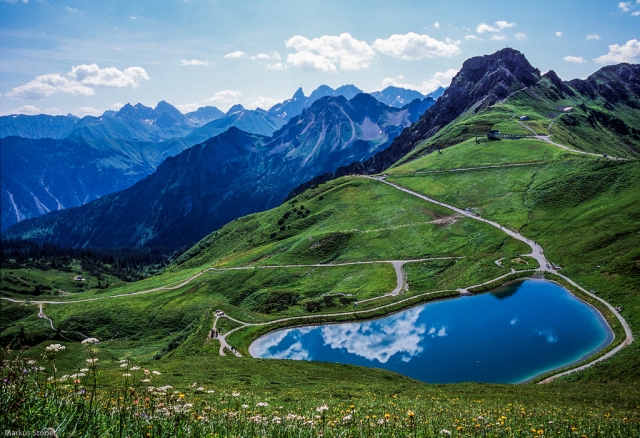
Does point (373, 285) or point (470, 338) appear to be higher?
point (470, 338)

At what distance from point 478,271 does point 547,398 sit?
218ft

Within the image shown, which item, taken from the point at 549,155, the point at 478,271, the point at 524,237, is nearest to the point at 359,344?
the point at 478,271

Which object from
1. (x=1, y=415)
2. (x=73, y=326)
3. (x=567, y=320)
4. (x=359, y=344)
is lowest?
(x=73, y=326)

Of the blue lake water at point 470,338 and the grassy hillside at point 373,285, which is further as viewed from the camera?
the blue lake water at point 470,338

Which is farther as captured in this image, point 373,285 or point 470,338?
point 373,285

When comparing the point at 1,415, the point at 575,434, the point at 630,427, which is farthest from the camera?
the point at 630,427

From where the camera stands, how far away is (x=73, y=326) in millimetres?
145000

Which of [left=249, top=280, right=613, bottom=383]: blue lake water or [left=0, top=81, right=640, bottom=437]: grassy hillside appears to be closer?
[left=0, top=81, right=640, bottom=437]: grassy hillside

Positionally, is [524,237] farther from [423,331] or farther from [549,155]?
[549,155]

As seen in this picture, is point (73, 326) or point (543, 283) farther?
point (73, 326)

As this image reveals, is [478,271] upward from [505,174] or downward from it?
downward

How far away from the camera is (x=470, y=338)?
69.2 metres

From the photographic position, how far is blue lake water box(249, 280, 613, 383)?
60.0 metres

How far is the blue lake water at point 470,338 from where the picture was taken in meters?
60.0
